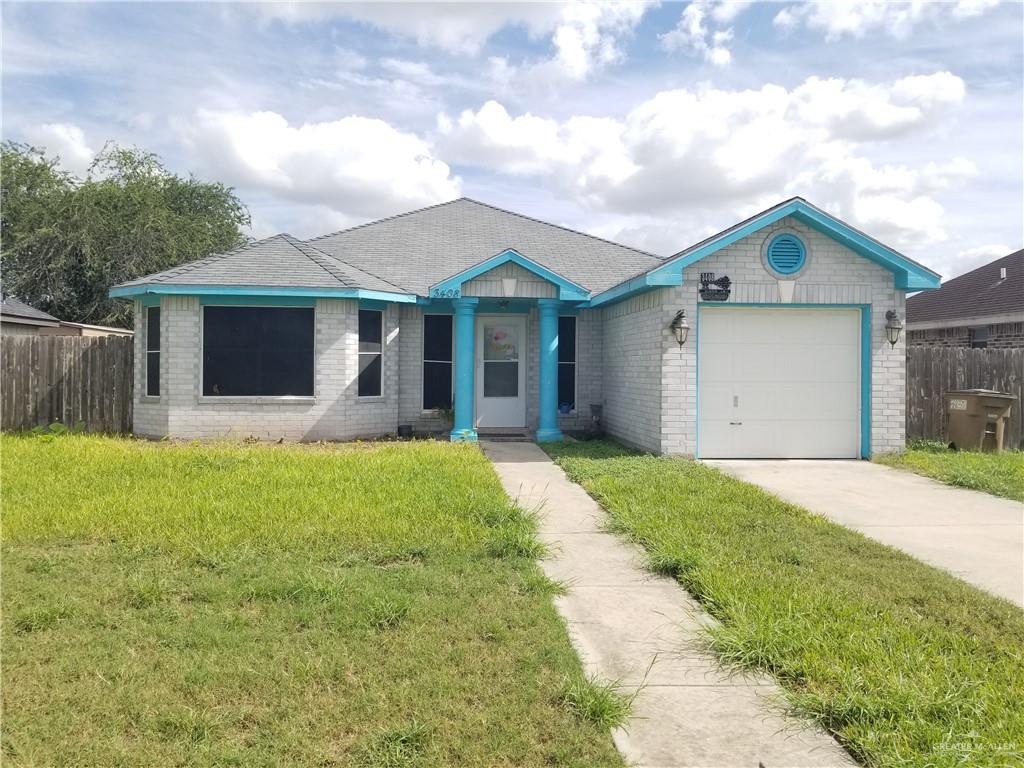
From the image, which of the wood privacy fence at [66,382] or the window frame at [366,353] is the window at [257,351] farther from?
the wood privacy fence at [66,382]

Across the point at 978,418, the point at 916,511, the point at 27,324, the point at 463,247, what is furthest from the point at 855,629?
the point at 27,324

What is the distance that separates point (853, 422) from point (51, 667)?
1107 cm

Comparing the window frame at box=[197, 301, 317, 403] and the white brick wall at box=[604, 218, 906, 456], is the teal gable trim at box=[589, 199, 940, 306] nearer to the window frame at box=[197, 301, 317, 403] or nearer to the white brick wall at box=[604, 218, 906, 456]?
the white brick wall at box=[604, 218, 906, 456]

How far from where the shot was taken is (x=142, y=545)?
5.91 m

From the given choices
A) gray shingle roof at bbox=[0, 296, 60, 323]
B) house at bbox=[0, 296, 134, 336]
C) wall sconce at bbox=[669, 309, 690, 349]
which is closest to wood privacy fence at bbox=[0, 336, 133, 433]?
house at bbox=[0, 296, 134, 336]

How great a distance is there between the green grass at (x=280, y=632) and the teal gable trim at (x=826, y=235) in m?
4.83

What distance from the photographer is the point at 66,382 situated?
1397 centimetres

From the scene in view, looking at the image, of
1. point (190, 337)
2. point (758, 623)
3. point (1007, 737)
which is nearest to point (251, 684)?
point (758, 623)

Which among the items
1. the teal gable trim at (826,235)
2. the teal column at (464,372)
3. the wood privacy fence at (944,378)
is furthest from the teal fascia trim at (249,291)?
the wood privacy fence at (944,378)

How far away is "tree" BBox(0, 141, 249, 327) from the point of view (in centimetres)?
2977

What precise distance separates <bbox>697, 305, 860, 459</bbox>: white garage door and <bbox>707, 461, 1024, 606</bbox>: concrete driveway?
405 millimetres

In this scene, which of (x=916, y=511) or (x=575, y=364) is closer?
(x=916, y=511)

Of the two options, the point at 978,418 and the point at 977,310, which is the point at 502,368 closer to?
the point at 978,418

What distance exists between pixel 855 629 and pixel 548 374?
955 centimetres
